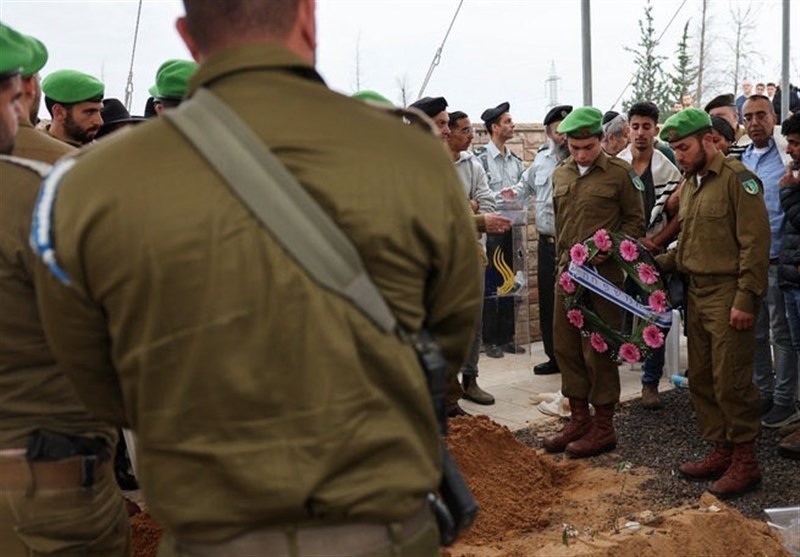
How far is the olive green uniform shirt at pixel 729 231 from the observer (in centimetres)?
421

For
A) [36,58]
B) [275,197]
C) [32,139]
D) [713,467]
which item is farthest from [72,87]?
[713,467]

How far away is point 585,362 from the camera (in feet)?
17.0

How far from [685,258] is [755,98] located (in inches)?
63.6

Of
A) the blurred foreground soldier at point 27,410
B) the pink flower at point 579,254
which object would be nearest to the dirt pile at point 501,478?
the pink flower at point 579,254

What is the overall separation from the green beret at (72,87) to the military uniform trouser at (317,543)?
3.48m

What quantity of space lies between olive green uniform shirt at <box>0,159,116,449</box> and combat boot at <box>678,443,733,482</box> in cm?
370

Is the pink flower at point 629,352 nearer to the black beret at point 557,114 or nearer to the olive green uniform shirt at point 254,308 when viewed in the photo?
the black beret at point 557,114

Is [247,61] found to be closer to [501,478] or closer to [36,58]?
[36,58]

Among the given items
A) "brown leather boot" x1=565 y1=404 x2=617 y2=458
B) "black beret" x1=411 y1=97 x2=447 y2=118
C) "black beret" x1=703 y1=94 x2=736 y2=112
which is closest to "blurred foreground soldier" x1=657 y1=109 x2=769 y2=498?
"brown leather boot" x1=565 y1=404 x2=617 y2=458

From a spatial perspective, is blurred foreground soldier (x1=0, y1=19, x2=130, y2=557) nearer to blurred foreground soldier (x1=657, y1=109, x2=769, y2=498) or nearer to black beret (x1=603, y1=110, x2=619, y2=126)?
blurred foreground soldier (x1=657, y1=109, x2=769, y2=498)

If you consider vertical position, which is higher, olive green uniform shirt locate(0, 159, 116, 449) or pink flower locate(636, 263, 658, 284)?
olive green uniform shirt locate(0, 159, 116, 449)

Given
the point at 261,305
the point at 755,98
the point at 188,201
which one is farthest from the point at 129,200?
the point at 755,98

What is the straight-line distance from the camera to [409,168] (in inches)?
54.5

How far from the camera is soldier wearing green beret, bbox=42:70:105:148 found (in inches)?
172
